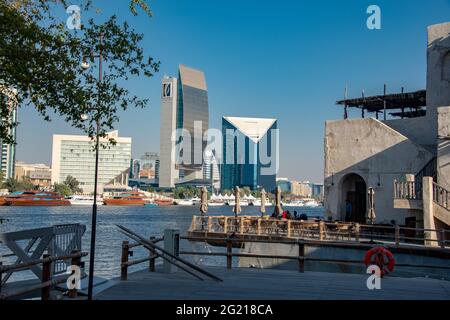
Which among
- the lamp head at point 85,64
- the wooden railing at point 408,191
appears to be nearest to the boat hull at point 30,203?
the wooden railing at point 408,191

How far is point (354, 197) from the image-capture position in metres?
32.8

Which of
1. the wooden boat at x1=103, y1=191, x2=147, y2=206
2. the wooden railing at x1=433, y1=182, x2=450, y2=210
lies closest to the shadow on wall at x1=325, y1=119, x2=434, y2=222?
the wooden railing at x1=433, y1=182, x2=450, y2=210

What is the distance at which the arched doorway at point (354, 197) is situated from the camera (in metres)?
32.4

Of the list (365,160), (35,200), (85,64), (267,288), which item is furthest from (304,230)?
(35,200)

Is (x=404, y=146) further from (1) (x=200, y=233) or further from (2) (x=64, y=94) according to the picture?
(2) (x=64, y=94)

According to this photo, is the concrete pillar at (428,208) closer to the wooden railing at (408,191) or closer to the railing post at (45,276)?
the wooden railing at (408,191)

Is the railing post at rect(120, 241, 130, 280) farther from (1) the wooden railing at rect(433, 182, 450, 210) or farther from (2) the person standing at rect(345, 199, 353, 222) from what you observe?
(2) the person standing at rect(345, 199, 353, 222)

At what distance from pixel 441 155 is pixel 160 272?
1635 centimetres

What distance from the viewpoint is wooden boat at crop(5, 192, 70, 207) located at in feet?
464

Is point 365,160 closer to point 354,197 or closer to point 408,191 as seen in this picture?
point 354,197

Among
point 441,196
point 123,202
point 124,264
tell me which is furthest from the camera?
point 123,202

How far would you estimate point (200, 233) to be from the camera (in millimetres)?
30312

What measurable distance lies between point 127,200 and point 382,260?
167816mm
